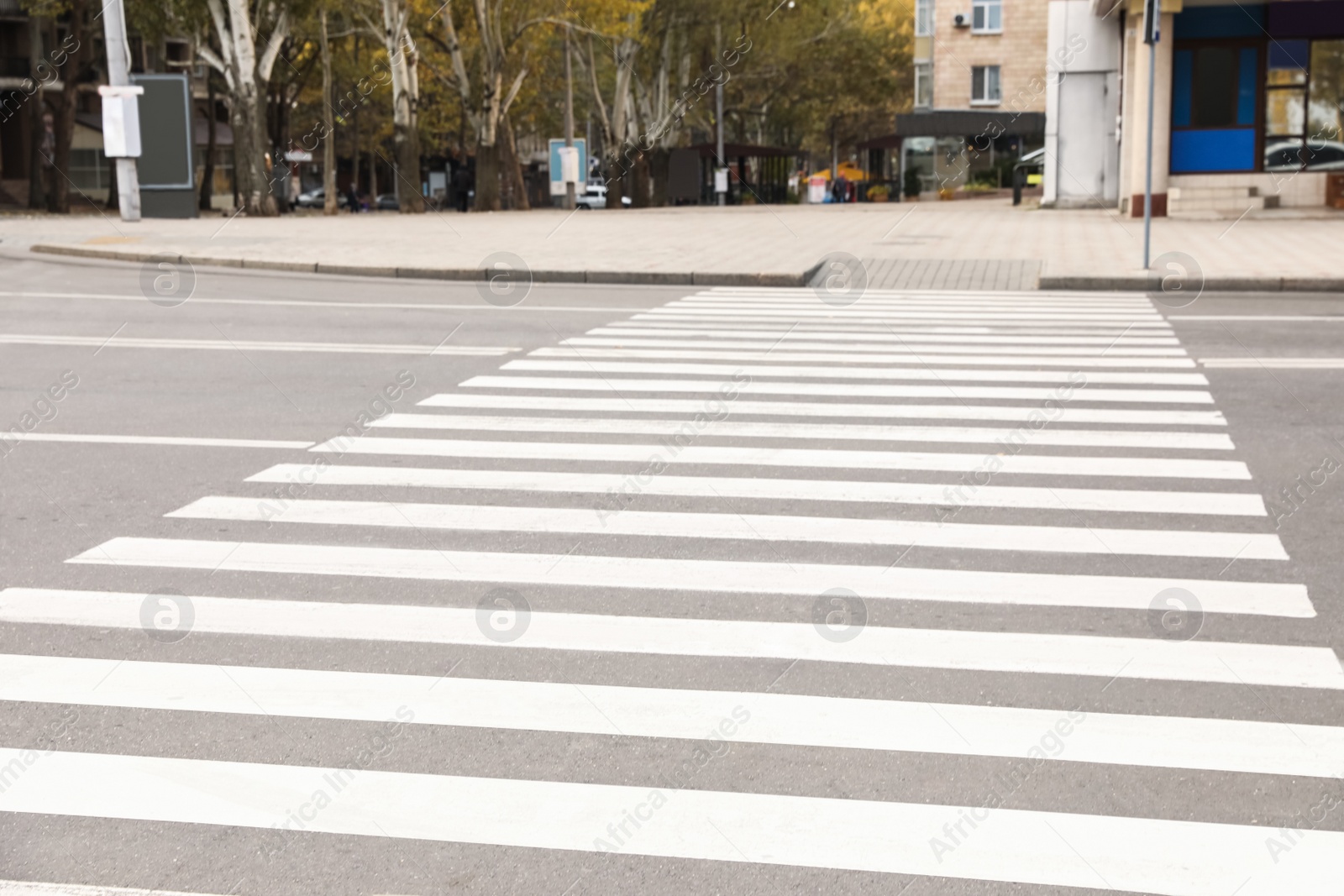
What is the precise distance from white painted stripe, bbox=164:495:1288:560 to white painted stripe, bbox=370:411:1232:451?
6.20 ft

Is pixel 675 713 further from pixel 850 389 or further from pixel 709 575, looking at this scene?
pixel 850 389

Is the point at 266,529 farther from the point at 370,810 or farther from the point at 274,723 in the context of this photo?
the point at 370,810

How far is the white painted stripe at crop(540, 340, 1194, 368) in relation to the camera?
11758 millimetres

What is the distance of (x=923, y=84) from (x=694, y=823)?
215ft

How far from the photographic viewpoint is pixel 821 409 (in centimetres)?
978

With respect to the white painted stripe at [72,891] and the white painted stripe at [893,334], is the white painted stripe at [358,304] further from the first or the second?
the white painted stripe at [72,891]

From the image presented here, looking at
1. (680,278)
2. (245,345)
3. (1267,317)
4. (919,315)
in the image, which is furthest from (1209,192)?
(245,345)

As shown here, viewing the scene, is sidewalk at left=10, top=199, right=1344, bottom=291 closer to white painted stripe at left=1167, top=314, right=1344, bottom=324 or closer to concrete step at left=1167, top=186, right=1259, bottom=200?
concrete step at left=1167, top=186, right=1259, bottom=200

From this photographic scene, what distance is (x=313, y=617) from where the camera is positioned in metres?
→ 5.57

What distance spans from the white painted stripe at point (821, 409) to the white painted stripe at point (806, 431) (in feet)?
1.00

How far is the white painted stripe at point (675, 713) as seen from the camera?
174 inches

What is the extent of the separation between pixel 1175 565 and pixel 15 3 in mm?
61195

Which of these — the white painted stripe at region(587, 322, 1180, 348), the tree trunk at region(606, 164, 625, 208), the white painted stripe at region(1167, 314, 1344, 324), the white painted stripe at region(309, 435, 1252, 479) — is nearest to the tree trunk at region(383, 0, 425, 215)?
the tree trunk at region(606, 164, 625, 208)

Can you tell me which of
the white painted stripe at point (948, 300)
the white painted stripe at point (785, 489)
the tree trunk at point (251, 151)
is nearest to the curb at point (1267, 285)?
the white painted stripe at point (948, 300)
